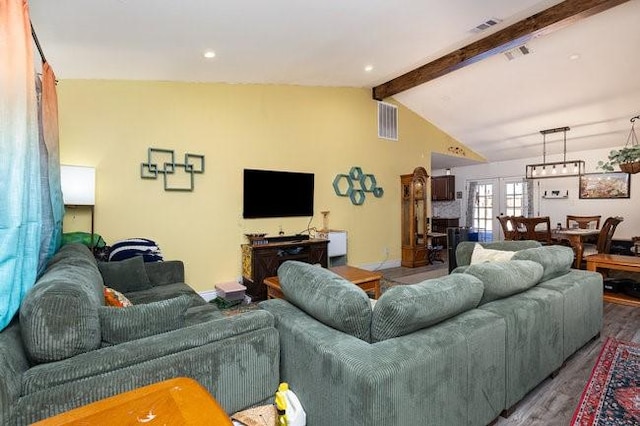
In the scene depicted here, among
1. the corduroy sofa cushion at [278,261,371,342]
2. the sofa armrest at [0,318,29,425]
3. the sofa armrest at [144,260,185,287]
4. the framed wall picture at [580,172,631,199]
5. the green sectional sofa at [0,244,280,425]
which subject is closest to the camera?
the sofa armrest at [0,318,29,425]

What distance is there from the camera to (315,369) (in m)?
1.40

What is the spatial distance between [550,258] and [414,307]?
1706 mm

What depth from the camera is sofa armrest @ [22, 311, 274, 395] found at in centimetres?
108

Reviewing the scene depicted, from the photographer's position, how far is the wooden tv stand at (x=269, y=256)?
13.8ft

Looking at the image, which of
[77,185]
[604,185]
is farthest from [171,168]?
[604,185]

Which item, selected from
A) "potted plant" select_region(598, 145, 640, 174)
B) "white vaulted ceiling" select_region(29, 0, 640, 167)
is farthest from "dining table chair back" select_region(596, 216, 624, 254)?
"white vaulted ceiling" select_region(29, 0, 640, 167)

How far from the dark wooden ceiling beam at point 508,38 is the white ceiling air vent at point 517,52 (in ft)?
0.57

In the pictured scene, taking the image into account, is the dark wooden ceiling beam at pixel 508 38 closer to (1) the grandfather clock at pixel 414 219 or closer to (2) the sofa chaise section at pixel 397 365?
(1) the grandfather clock at pixel 414 219

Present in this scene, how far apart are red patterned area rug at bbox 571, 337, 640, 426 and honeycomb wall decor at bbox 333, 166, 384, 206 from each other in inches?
151

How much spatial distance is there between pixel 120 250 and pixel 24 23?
2479 mm

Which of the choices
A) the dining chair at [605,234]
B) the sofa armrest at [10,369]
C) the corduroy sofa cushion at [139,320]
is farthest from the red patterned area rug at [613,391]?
the dining chair at [605,234]

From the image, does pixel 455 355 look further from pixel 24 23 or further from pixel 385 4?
pixel 385 4

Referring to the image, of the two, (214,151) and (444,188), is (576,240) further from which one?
(214,151)

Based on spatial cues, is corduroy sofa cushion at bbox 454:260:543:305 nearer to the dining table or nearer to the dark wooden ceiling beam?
the dark wooden ceiling beam
